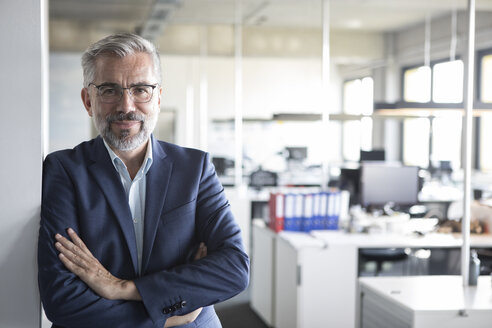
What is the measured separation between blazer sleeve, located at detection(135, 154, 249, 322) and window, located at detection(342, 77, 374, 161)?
10944 millimetres

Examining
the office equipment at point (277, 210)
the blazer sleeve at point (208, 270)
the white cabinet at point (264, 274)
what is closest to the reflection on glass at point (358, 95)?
the white cabinet at point (264, 274)

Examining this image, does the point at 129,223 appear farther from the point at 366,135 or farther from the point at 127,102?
the point at 366,135

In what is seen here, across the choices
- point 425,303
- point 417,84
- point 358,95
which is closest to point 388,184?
point 425,303

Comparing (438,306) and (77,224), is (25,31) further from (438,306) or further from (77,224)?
(438,306)

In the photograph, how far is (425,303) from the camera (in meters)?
2.87

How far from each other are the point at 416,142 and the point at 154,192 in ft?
34.7

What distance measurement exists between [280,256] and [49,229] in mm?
3144

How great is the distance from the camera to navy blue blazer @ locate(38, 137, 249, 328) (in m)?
1.83

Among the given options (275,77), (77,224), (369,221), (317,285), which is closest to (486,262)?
(369,221)

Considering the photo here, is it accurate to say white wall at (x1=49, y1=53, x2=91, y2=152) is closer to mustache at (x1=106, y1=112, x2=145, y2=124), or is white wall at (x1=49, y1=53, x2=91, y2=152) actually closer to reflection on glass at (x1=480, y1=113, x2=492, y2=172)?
reflection on glass at (x1=480, y1=113, x2=492, y2=172)

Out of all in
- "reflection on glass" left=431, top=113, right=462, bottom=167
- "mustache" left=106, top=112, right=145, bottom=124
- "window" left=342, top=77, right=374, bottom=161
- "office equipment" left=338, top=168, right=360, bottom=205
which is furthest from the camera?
"window" left=342, top=77, right=374, bottom=161

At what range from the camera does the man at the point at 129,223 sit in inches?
72.5

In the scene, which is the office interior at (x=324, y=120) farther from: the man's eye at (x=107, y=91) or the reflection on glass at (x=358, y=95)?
the man's eye at (x=107, y=91)

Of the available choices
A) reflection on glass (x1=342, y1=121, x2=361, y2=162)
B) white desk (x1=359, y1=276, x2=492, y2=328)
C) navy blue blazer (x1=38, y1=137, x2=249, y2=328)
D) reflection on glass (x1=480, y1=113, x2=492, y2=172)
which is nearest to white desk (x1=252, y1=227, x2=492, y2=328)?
white desk (x1=359, y1=276, x2=492, y2=328)
